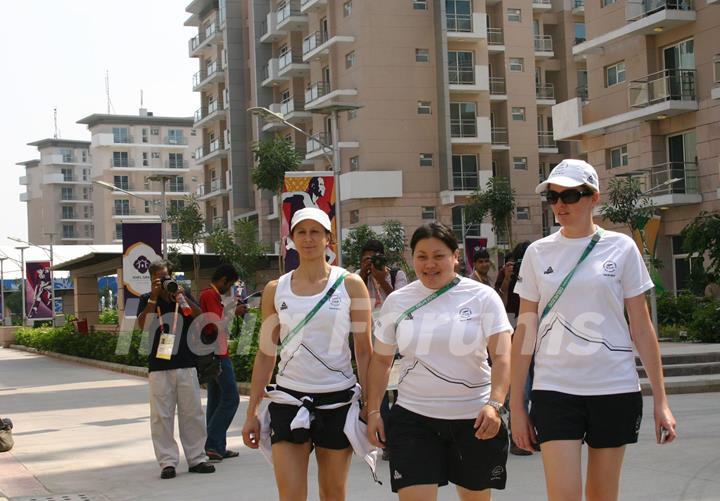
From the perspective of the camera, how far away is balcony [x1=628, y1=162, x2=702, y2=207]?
1464 inches

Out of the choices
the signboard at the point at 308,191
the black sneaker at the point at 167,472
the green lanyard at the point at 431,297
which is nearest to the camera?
the green lanyard at the point at 431,297

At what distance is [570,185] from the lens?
15.9 feet

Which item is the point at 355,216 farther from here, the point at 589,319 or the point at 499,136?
the point at 589,319

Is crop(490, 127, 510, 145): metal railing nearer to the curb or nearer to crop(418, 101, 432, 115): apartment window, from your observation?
crop(418, 101, 432, 115): apartment window

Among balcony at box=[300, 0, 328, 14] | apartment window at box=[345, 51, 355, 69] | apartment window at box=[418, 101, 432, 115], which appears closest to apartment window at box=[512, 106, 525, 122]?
apartment window at box=[418, 101, 432, 115]

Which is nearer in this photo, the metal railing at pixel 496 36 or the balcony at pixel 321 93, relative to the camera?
the balcony at pixel 321 93

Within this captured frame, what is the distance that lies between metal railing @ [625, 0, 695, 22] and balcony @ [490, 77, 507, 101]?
2174 cm

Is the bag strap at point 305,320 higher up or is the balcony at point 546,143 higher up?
the balcony at point 546,143

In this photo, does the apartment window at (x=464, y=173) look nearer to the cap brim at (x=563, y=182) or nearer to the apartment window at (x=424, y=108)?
the apartment window at (x=424, y=108)

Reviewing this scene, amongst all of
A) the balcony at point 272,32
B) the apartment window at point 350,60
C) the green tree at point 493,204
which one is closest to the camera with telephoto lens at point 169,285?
the green tree at point 493,204

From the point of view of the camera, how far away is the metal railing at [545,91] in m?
63.8

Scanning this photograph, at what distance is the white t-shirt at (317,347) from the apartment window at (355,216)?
51.7 meters

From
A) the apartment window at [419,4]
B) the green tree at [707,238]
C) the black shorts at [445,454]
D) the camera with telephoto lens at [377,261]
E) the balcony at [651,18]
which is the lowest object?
the black shorts at [445,454]

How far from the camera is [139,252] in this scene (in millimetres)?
22891
